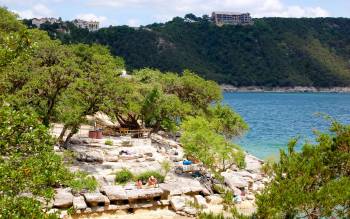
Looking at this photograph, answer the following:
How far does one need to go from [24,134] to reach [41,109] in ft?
78.9

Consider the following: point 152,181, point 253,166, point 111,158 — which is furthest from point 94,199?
point 253,166

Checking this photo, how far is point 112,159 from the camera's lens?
116 feet

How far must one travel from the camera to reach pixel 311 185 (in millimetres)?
11461

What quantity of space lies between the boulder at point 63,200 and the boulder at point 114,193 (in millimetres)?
2304

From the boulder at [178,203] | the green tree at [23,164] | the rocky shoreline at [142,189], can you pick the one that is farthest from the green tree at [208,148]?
the green tree at [23,164]

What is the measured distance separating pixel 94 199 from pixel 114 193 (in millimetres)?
1472

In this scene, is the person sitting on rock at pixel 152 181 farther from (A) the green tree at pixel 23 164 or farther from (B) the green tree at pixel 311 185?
(A) the green tree at pixel 23 164

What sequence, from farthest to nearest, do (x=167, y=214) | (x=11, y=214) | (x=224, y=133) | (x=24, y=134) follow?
1. (x=224, y=133)
2. (x=167, y=214)
3. (x=24, y=134)
4. (x=11, y=214)

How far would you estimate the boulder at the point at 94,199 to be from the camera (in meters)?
25.7

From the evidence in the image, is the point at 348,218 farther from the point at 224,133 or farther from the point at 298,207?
the point at 224,133

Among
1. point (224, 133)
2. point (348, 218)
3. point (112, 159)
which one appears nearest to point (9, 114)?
point (348, 218)

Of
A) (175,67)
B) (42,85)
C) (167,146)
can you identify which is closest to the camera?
(42,85)

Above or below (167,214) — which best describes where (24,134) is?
above

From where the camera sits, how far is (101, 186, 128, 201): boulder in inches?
1049
